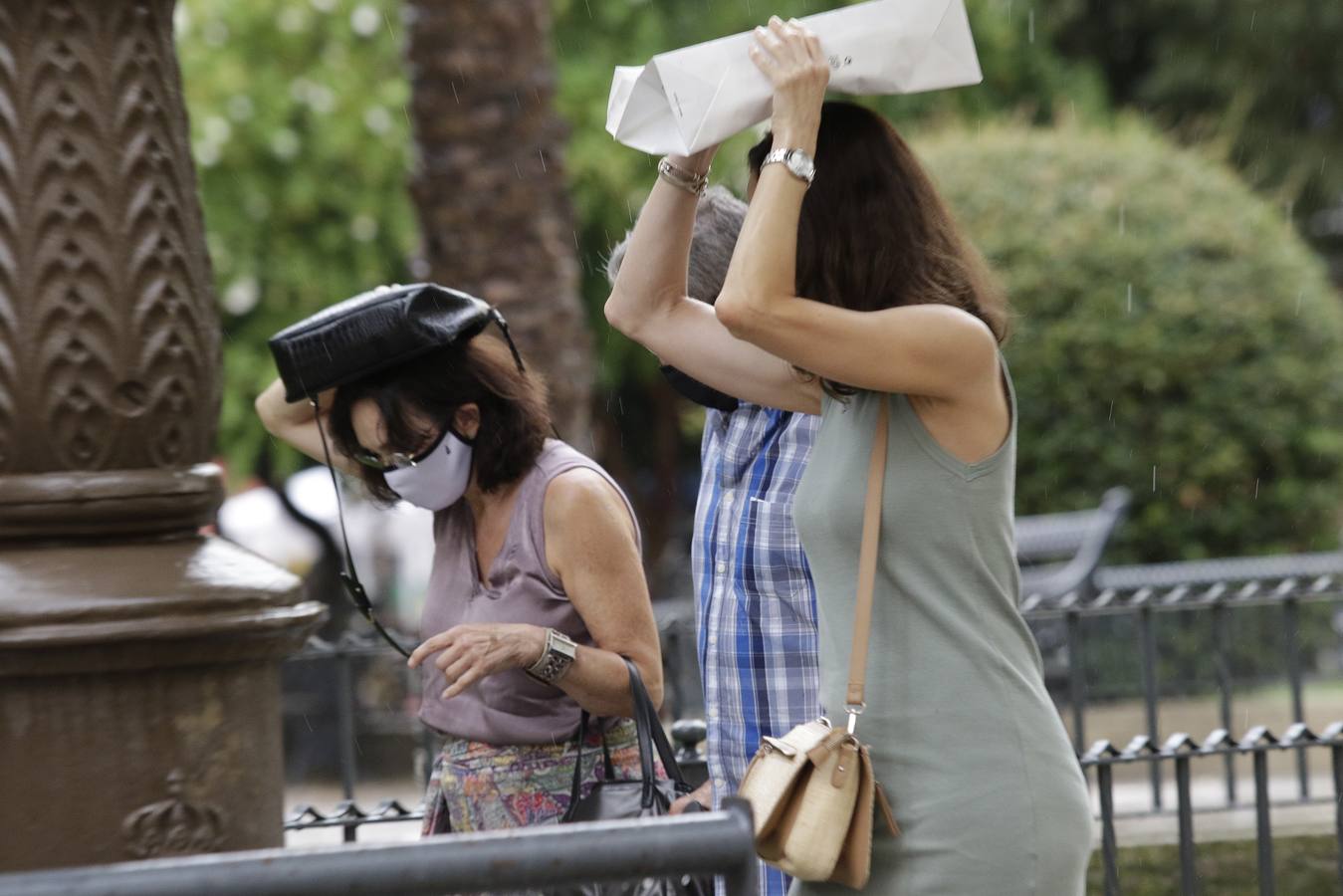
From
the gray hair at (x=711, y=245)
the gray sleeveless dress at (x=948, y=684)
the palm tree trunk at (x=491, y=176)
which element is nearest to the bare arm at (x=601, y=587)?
the gray hair at (x=711, y=245)

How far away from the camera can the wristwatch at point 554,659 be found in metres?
2.94

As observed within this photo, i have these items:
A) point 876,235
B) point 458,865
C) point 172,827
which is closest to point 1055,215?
point 876,235

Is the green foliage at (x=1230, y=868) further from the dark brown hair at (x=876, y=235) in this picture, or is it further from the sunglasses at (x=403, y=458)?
the dark brown hair at (x=876, y=235)

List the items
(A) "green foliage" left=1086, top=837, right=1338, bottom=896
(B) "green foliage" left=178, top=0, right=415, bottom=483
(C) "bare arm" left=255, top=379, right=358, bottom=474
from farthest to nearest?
(B) "green foliage" left=178, top=0, right=415, bottom=483, (A) "green foliage" left=1086, top=837, right=1338, bottom=896, (C) "bare arm" left=255, top=379, right=358, bottom=474

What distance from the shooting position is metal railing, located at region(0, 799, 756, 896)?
1644mm

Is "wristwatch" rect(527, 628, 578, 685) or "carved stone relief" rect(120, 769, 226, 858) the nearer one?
"carved stone relief" rect(120, 769, 226, 858)

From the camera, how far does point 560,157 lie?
8148mm

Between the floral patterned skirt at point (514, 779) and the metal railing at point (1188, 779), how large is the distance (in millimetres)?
1382

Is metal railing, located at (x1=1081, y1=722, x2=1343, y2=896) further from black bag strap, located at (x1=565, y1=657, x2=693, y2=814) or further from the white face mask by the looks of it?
the white face mask

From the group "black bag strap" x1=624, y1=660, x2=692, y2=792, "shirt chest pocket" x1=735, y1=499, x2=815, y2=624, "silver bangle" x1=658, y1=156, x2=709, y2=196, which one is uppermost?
"silver bangle" x1=658, y1=156, x2=709, y2=196

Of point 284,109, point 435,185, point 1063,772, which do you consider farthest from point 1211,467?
point 1063,772

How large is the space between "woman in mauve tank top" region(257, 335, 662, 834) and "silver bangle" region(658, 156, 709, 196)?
505 millimetres

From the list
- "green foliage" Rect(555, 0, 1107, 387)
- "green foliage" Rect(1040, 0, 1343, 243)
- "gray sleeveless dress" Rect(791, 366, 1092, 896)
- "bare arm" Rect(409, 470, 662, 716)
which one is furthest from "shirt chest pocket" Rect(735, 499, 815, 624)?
"green foliage" Rect(1040, 0, 1343, 243)

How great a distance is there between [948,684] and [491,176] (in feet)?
19.0
